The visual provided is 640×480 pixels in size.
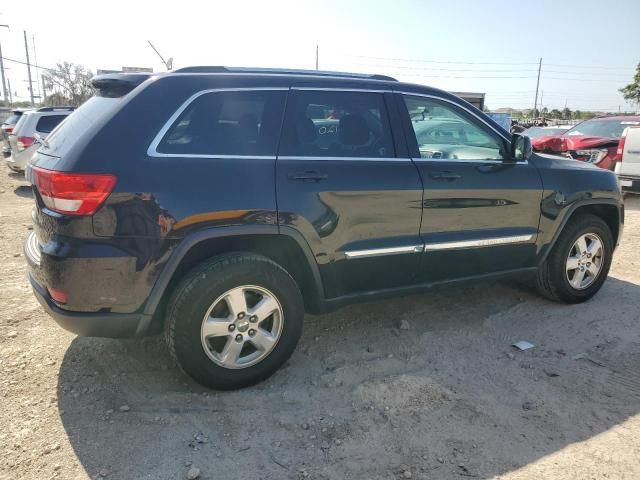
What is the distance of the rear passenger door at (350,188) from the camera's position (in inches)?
120

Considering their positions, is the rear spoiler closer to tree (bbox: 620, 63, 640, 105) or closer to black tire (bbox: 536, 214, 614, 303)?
black tire (bbox: 536, 214, 614, 303)

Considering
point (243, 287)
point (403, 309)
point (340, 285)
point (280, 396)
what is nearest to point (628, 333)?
point (403, 309)

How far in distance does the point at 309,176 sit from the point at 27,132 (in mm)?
10156

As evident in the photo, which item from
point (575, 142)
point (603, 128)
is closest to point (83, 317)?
point (575, 142)

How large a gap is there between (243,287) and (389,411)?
3.70 feet

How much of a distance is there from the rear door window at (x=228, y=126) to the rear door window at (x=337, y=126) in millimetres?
108

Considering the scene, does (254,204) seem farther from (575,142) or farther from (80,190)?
(575,142)

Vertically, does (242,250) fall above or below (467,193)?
below

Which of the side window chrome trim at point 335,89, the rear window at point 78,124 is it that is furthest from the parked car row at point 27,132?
the side window chrome trim at point 335,89

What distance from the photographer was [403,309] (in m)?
4.34

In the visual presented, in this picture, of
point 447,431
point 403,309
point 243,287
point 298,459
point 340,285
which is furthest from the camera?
point 403,309

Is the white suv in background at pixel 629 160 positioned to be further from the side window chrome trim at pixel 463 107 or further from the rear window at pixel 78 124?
the rear window at pixel 78 124

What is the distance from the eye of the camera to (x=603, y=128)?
35.4 ft

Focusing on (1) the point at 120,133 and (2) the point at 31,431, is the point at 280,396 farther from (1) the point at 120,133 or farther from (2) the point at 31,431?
(1) the point at 120,133
